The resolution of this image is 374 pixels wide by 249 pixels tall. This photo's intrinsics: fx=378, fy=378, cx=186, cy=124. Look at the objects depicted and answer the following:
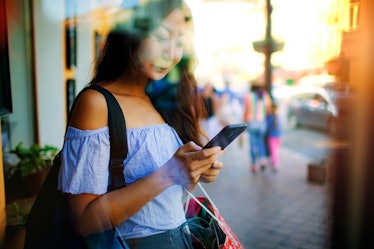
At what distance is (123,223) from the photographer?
118 centimetres

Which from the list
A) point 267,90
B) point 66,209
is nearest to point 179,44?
point 66,209

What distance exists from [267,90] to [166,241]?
634cm

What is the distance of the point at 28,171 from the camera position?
287 centimetres

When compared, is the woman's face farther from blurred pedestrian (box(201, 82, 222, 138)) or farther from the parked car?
the parked car

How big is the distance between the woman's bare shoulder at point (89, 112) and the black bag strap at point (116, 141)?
2 cm

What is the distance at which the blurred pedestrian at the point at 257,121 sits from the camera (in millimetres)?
6918

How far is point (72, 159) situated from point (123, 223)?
0.88 feet

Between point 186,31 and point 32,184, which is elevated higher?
point 186,31

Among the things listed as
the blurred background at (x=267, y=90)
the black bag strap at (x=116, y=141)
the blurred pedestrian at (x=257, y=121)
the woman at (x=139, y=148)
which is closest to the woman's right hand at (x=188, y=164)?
the woman at (x=139, y=148)

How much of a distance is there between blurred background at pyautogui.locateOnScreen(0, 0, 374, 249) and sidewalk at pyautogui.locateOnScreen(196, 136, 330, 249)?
1 cm

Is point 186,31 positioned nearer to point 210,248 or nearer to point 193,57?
point 193,57

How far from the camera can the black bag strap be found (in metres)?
1.09

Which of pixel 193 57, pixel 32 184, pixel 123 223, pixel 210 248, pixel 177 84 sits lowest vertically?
pixel 32 184

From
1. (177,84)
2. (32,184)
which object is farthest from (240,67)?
(177,84)
